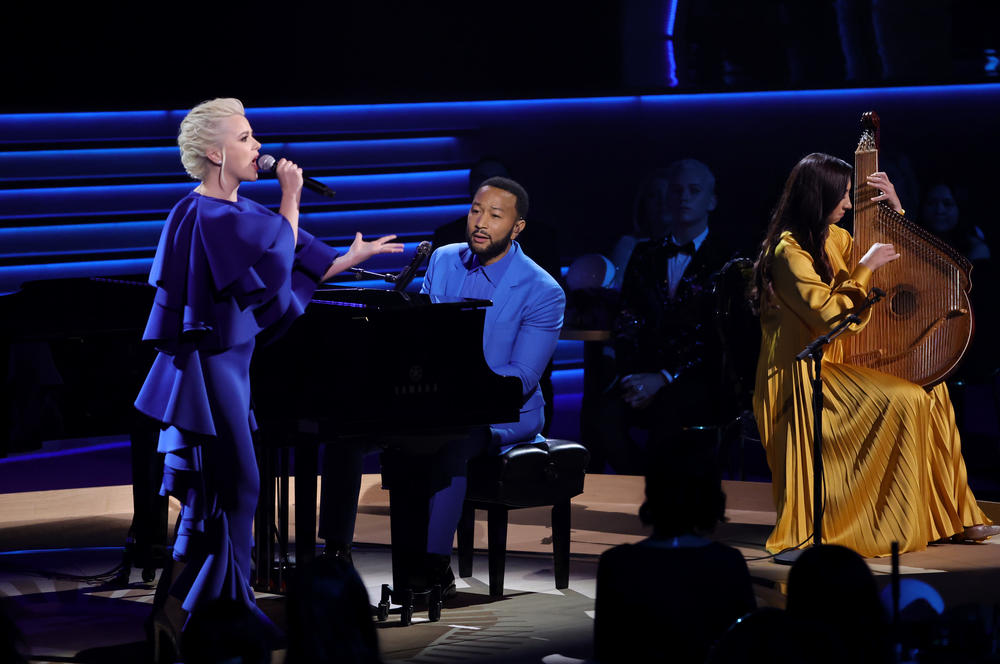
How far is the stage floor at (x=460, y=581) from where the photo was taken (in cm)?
396

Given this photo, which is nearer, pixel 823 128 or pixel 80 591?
pixel 80 591

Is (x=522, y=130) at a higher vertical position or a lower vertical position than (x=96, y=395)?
higher

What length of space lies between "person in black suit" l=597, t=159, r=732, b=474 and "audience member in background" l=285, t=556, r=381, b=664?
4.38 metres

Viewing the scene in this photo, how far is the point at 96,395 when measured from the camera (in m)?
4.34

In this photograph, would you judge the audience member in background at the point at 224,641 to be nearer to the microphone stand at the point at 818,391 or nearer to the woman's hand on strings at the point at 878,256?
the microphone stand at the point at 818,391

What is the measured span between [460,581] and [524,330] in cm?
99

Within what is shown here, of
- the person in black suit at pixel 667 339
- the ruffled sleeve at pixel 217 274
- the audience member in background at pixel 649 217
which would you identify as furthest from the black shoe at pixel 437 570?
the audience member in background at pixel 649 217

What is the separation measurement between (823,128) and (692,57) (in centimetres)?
152

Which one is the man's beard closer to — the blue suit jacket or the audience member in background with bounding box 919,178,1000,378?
the blue suit jacket

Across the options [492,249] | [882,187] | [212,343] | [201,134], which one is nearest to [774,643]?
[212,343]

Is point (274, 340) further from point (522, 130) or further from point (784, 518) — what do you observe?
Answer: point (522, 130)

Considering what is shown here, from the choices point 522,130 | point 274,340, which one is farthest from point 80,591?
point 522,130

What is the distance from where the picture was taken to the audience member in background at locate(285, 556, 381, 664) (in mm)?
2098

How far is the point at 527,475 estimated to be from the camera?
4.59 m
